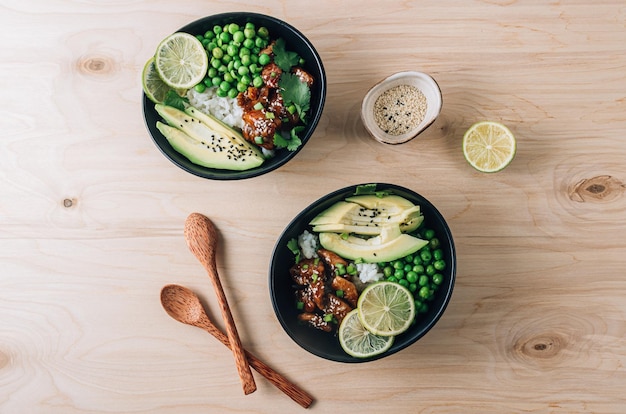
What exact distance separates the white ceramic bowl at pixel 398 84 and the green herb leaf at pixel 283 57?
1.09 feet

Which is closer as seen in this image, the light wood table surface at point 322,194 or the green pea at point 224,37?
the green pea at point 224,37

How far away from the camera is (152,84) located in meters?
2.14

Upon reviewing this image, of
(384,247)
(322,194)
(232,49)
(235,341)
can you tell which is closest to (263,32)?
(232,49)

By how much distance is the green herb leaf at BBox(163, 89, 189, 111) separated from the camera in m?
2.18

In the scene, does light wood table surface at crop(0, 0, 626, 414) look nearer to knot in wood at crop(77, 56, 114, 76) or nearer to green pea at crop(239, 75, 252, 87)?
knot in wood at crop(77, 56, 114, 76)

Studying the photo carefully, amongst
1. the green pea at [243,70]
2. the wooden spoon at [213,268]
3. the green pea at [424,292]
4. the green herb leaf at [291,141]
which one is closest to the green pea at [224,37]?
the green pea at [243,70]

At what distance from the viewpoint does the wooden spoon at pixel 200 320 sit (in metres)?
2.29

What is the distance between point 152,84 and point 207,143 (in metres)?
0.32

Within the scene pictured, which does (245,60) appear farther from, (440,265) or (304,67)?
(440,265)

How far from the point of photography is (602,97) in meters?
2.32

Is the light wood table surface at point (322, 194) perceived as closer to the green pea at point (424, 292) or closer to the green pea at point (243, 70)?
the green pea at point (424, 292)

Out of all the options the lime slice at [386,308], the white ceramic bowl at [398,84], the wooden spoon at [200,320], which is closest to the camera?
the lime slice at [386,308]

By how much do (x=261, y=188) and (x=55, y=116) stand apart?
3.20 ft

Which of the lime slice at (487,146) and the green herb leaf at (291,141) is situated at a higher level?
the lime slice at (487,146)
